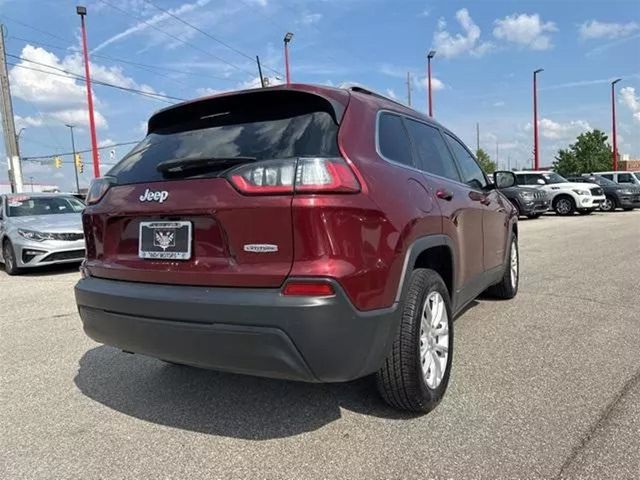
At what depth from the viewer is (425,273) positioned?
3.16 m

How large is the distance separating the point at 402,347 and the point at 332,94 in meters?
1.38

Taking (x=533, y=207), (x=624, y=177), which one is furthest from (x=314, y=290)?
(x=624, y=177)

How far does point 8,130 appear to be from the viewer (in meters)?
20.8

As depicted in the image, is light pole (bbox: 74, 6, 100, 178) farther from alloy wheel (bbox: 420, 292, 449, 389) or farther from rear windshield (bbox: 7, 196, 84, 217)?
alloy wheel (bbox: 420, 292, 449, 389)

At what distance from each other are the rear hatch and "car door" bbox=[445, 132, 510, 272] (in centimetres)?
190

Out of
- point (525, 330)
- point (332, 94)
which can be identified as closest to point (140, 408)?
point (332, 94)

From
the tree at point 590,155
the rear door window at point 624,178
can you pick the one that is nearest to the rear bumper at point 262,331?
the rear door window at point 624,178

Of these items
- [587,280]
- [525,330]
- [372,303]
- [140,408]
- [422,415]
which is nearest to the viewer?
[372,303]

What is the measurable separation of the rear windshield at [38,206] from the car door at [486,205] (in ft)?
27.0

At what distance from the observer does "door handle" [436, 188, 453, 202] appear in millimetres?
3522

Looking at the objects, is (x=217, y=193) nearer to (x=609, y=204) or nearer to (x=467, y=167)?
(x=467, y=167)

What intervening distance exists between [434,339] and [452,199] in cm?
101

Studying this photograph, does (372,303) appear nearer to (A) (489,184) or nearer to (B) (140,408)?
(B) (140,408)

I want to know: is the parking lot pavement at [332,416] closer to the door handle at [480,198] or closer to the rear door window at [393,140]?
the door handle at [480,198]
